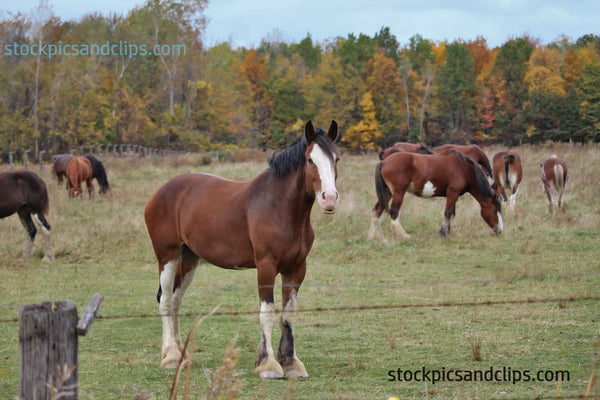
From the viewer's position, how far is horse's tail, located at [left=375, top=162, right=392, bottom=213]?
14.3m

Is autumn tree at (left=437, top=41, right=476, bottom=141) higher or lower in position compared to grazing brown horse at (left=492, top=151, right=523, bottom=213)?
higher

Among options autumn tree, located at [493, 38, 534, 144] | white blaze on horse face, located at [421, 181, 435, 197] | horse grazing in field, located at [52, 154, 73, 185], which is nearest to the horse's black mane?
white blaze on horse face, located at [421, 181, 435, 197]

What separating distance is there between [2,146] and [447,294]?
38913mm

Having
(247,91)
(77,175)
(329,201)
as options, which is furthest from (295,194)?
(247,91)

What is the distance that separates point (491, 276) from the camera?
995cm

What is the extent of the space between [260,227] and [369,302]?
341 centimetres

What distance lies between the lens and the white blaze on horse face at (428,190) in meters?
14.3

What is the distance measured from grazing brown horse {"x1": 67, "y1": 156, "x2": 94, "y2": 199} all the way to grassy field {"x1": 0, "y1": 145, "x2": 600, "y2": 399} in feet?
5.30

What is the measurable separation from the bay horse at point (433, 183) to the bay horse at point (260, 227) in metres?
8.04

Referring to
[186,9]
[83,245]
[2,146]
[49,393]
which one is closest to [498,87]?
[186,9]

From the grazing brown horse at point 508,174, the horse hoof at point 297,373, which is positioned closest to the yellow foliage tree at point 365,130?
the grazing brown horse at point 508,174

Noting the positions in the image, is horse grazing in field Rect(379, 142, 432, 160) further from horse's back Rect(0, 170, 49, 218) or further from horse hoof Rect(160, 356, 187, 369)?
horse hoof Rect(160, 356, 187, 369)

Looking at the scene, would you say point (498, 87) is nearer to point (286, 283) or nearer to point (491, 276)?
point (491, 276)

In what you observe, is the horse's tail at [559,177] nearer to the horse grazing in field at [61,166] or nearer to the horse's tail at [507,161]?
the horse's tail at [507,161]
